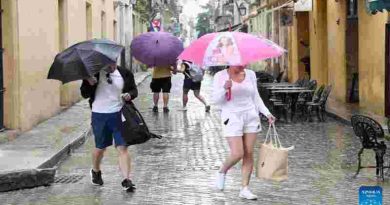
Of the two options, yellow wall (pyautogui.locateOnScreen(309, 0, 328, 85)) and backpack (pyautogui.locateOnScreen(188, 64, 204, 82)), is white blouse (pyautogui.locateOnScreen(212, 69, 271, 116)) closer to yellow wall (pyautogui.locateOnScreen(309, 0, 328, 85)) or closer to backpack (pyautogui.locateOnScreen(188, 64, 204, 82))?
backpack (pyautogui.locateOnScreen(188, 64, 204, 82))

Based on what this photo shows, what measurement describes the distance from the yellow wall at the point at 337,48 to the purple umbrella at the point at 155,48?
6182 millimetres

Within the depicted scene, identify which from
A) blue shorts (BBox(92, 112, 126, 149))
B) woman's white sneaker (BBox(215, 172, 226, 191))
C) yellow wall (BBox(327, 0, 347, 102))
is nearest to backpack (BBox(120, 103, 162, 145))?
blue shorts (BBox(92, 112, 126, 149))

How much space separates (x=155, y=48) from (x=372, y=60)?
16.8 feet

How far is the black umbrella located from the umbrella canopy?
0.89 metres

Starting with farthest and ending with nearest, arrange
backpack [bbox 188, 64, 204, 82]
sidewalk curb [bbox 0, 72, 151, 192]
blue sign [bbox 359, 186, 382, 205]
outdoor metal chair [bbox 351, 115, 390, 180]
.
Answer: backpack [bbox 188, 64, 204, 82] < outdoor metal chair [bbox 351, 115, 390, 180] < sidewalk curb [bbox 0, 72, 151, 192] < blue sign [bbox 359, 186, 382, 205]

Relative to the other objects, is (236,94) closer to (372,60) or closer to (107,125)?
(107,125)

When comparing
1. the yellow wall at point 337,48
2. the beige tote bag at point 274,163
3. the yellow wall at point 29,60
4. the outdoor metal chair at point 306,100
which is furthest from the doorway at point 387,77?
the beige tote bag at point 274,163

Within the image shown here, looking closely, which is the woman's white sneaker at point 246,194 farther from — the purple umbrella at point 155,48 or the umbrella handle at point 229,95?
the purple umbrella at point 155,48

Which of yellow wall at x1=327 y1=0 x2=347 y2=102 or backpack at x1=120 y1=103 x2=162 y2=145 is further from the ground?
yellow wall at x1=327 y1=0 x2=347 y2=102

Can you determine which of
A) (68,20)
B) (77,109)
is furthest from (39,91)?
(68,20)

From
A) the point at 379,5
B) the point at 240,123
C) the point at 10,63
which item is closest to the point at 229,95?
the point at 240,123

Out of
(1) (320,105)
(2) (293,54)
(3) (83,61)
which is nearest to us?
(3) (83,61)

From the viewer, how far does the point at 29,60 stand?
1463 centimetres

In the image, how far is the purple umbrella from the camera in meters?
17.0
